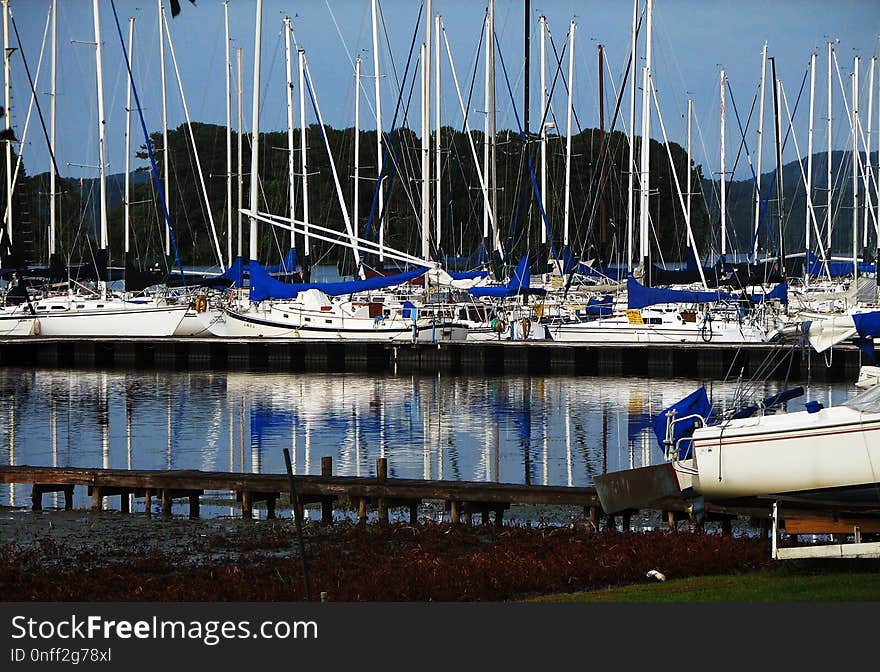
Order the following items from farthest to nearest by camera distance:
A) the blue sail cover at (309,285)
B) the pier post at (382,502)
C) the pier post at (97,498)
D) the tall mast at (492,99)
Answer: the tall mast at (492,99), the blue sail cover at (309,285), the pier post at (97,498), the pier post at (382,502)

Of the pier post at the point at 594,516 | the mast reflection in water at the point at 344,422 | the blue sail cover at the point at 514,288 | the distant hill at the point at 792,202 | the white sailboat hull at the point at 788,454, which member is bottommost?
the mast reflection in water at the point at 344,422

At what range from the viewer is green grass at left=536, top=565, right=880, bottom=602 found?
46.0ft

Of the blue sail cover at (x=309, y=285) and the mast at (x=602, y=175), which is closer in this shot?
the blue sail cover at (x=309, y=285)

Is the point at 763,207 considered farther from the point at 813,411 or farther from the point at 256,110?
the point at 813,411

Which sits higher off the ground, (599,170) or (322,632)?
(599,170)

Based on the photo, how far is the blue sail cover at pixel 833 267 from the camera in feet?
216

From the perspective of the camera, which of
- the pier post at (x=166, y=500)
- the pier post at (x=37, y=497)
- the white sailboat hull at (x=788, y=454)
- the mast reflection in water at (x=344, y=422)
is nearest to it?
the white sailboat hull at (x=788, y=454)

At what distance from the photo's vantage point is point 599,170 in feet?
217

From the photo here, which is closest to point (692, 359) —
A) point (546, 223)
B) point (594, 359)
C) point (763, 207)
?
point (594, 359)

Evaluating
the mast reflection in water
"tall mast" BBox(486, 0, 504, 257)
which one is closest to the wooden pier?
the mast reflection in water

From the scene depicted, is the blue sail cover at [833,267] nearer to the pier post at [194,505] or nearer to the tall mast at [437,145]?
the tall mast at [437,145]

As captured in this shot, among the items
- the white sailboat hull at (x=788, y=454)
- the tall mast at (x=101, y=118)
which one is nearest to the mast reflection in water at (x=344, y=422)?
the tall mast at (x=101, y=118)

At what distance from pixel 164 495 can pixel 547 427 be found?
55.6 feet

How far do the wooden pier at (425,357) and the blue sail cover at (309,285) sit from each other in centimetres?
214
